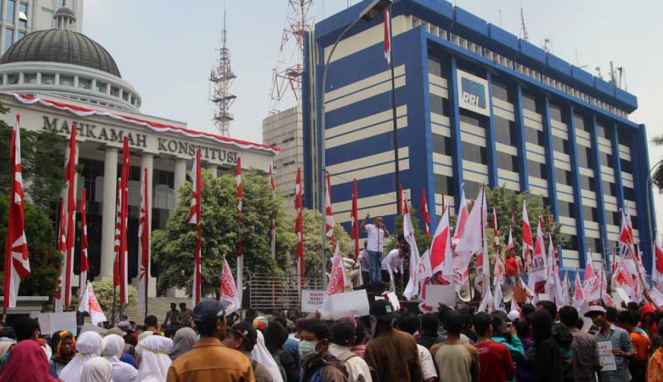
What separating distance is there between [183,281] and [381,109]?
2501 centimetres

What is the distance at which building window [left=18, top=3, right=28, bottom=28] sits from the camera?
252 ft

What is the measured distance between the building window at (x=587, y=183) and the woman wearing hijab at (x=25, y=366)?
6635cm

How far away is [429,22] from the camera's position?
55781mm

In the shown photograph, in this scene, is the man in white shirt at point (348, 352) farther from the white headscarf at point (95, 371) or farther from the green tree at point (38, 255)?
the green tree at point (38, 255)

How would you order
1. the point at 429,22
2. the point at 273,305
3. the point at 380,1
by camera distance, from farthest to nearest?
the point at 429,22 < the point at 273,305 < the point at 380,1

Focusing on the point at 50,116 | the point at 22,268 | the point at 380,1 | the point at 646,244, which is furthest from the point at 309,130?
the point at 22,268

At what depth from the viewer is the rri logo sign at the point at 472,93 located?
54.5 meters

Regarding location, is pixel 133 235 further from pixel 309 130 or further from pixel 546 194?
pixel 546 194

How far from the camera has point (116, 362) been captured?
21.6 ft

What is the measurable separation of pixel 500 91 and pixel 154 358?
56.9 meters

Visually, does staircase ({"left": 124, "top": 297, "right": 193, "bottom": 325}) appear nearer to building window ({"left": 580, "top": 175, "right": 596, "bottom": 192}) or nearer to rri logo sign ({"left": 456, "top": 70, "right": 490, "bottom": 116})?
rri logo sign ({"left": 456, "top": 70, "right": 490, "bottom": 116})

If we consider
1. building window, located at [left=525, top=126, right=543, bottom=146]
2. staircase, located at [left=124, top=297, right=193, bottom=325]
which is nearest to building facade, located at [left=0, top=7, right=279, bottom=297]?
staircase, located at [left=124, top=297, right=193, bottom=325]

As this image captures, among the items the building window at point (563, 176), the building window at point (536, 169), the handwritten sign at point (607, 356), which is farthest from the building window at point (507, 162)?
the handwritten sign at point (607, 356)

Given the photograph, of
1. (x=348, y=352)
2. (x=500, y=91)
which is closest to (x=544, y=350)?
(x=348, y=352)
